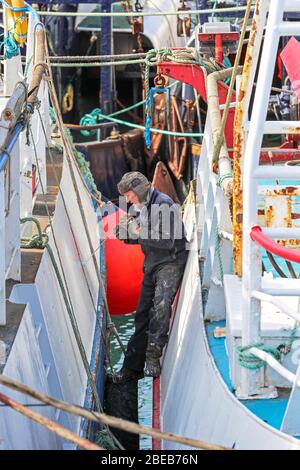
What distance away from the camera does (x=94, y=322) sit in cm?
859

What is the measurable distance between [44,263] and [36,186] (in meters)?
1.55

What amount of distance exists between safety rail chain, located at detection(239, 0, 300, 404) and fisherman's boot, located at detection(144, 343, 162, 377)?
2590 millimetres

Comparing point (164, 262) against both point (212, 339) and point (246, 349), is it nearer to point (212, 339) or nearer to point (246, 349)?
point (212, 339)

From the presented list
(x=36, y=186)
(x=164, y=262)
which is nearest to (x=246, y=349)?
(x=164, y=262)

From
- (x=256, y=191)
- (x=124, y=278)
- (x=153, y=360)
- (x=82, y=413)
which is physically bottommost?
(x=153, y=360)

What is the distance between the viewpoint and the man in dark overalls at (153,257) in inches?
296

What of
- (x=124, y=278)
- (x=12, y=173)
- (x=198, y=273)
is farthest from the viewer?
(x=124, y=278)

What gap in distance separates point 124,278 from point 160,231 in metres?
2.55

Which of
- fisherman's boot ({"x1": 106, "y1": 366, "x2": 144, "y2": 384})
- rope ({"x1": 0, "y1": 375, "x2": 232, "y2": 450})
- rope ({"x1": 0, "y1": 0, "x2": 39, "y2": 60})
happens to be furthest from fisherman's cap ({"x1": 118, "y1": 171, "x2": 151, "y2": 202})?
rope ({"x1": 0, "y1": 375, "x2": 232, "y2": 450})

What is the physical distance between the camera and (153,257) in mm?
7777

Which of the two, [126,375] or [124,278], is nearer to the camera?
[126,375]

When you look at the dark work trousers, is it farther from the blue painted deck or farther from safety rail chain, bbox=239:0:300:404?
safety rail chain, bbox=239:0:300:404

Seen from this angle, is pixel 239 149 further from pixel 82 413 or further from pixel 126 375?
pixel 126 375

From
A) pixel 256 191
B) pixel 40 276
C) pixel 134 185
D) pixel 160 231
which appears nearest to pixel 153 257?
pixel 160 231
